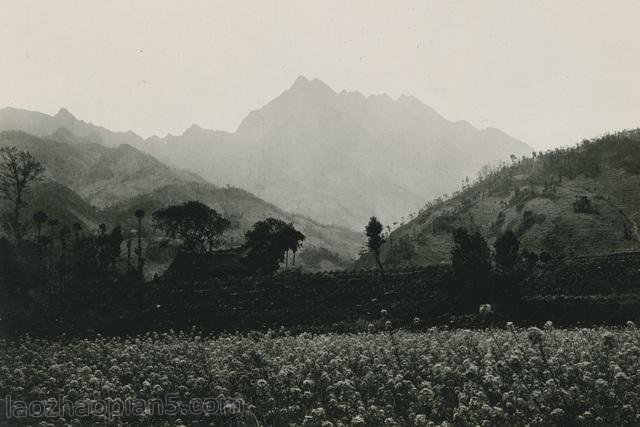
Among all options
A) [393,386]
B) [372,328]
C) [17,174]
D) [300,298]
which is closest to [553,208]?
[300,298]

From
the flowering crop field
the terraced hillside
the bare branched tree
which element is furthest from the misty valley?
the bare branched tree

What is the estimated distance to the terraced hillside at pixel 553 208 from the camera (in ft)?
278

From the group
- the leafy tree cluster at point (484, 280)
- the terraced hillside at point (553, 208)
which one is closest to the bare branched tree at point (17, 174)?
the leafy tree cluster at point (484, 280)

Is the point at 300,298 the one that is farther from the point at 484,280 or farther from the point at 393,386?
the point at 393,386

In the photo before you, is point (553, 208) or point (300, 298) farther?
point (553, 208)

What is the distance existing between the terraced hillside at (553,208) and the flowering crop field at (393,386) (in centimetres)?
6866

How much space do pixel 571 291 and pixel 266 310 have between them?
2233 cm

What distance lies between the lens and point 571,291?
40.2 metres

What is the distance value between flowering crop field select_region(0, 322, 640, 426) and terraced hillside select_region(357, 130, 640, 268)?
6866 centimetres

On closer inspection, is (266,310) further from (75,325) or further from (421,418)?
(421,418)

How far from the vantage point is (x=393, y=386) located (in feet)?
40.9

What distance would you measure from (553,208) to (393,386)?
9027 cm

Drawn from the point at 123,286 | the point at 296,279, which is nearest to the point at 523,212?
the point at 296,279

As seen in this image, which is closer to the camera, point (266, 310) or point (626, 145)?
point (266, 310)
